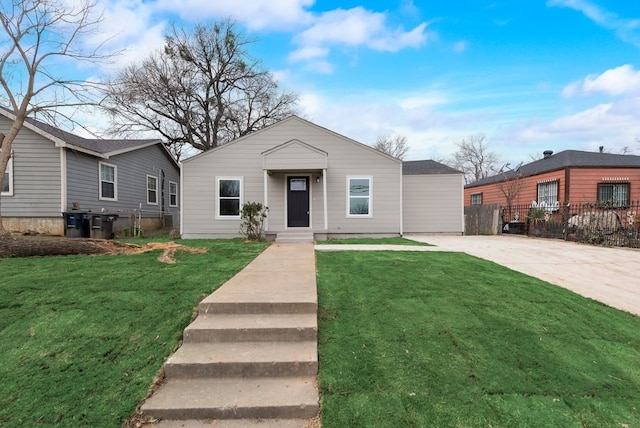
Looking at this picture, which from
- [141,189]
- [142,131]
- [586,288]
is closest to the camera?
[586,288]

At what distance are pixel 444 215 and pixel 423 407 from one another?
11.7 m

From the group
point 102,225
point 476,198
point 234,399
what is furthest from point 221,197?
point 476,198

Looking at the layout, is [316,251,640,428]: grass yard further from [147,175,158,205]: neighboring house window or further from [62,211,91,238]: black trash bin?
[147,175,158,205]: neighboring house window

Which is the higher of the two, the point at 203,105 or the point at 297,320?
the point at 203,105

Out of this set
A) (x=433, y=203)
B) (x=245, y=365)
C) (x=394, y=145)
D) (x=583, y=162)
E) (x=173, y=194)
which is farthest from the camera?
(x=394, y=145)

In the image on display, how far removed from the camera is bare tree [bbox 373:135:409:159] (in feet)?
127

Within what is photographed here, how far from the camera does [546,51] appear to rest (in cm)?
1220

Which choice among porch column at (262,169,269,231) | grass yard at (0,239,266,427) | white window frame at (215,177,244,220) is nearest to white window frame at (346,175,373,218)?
porch column at (262,169,269,231)

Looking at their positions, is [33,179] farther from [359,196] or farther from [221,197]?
[359,196]

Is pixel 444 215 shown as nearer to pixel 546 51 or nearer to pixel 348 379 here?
pixel 546 51

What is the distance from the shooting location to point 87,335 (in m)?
3.14

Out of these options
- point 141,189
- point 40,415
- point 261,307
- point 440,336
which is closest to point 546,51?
point 440,336

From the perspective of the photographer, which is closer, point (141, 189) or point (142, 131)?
point (141, 189)

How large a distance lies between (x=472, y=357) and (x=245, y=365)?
1.99 meters
